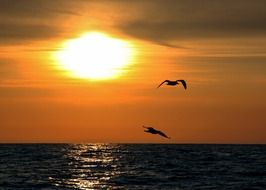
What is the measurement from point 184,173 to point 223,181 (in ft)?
32.6

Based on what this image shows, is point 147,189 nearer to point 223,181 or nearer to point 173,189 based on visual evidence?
point 173,189

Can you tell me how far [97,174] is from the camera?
2805 inches

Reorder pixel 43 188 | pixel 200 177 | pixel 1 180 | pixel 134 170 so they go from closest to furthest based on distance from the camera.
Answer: pixel 43 188, pixel 1 180, pixel 200 177, pixel 134 170

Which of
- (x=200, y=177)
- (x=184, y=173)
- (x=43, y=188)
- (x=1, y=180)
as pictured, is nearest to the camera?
(x=43, y=188)

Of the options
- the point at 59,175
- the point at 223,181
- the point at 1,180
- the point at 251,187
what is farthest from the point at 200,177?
the point at 1,180

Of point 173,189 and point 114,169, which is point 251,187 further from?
point 114,169

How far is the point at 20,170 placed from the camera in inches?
2781

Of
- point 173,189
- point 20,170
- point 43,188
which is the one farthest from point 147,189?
point 20,170

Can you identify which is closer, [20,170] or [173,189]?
[173,189]

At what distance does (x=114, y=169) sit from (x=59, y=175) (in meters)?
12.0

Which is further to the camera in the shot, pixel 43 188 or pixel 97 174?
pixel 97 174

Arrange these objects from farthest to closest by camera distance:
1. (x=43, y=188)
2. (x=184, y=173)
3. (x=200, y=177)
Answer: (x=184, y=173)
(x=200, y=177)
(x=43, y=188)

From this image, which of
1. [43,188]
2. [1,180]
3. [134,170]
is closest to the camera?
[43,188]

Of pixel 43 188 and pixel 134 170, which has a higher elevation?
pixel 134 170
